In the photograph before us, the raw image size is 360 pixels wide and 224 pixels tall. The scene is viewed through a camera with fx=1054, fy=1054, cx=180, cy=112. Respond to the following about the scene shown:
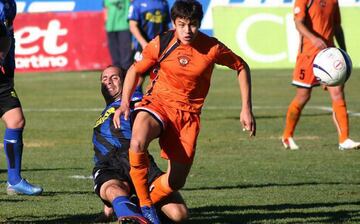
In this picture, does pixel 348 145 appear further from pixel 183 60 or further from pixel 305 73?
pixel 183 60

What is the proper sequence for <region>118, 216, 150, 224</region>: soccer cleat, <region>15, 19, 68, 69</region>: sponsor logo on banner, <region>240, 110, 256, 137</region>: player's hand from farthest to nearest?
<region>15, 19, 68, 69</region>: sponsor logo on banner < <region>240, 110, 256, 137</region>: player's hand < <region>118, 216, 150, 224</region>: soccer cleat

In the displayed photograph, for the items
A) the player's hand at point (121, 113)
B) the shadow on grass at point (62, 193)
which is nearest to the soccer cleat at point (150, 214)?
the player's hand at point (121, 113)

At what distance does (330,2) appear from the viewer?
13633 millimetres

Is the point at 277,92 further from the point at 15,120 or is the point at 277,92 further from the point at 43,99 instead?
the point at 15,120

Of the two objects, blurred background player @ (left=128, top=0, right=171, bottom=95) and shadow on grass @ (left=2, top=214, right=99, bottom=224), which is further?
blurred background player @ (left=128, top=0, right=171, bottom=95)

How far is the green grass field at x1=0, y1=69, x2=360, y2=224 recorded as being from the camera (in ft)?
28.9

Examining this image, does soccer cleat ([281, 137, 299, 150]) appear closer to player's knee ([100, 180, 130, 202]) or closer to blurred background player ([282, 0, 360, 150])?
blurred background player ([282, 0, 360, 150])

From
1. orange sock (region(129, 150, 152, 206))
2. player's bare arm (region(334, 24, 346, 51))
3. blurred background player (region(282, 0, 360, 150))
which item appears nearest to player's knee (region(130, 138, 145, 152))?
orange sock (region(129, 150, 152, 206))

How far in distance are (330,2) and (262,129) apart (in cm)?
296

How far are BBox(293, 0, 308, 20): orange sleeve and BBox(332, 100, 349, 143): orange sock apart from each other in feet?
4.07

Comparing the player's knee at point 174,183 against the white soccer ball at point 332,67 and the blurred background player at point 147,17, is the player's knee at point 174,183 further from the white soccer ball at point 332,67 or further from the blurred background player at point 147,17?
the blurred background player at point 147,17

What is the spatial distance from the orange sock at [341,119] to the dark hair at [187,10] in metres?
6.19

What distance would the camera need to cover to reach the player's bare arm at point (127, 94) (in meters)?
7.59

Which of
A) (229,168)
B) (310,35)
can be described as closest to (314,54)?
(310,35)
